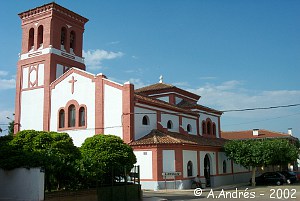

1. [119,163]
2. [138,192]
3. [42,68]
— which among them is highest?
[42,68]

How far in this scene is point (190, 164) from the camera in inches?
1211

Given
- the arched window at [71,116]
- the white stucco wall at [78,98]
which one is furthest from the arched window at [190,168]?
the arched window at [71,116]

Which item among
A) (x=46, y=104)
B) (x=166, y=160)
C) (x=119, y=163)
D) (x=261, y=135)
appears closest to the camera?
(x=119, y=163)

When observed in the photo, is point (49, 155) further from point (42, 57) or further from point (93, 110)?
point (42, 57)

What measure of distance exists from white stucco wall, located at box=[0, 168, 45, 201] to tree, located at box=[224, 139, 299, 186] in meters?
21.7

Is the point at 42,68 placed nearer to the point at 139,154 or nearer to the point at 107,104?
the point at 107,104

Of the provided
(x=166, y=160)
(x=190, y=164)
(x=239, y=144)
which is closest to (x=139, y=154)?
(x=166, y=160)

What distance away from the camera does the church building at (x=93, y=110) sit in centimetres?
2869

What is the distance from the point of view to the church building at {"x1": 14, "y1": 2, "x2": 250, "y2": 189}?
28.7 metres

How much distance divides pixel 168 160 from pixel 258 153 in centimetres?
879

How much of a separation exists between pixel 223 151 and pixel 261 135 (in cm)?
2185

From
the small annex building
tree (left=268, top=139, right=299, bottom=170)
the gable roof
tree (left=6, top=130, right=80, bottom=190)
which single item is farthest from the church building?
the small annex building

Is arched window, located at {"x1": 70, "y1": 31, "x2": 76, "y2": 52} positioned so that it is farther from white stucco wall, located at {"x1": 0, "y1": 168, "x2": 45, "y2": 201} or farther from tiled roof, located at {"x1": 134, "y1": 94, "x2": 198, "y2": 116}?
white stucco wall, located at {"x1": 0, "y1": 168, "x2": 45, "y2": 201}

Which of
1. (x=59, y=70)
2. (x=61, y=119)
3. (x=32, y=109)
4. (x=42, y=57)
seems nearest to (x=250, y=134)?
(x=61, y=119)
